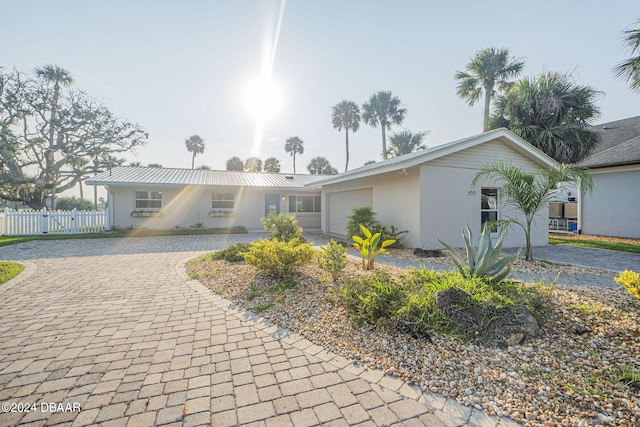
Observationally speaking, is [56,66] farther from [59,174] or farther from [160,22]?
[160,22]

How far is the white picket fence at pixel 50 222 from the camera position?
12164mm

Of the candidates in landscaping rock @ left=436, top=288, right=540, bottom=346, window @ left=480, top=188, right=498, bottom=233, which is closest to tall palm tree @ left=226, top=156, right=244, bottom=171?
window @ left=480, top=188, right=498, bottom=233

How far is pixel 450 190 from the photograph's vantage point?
8.53m

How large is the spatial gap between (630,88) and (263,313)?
1219cm

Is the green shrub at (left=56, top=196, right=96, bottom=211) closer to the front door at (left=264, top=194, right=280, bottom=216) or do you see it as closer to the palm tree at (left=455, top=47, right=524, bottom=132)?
the front door at (left=264, top=194, right=280, bottom=216)

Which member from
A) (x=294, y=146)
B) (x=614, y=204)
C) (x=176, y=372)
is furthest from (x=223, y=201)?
(x=294, y=146)

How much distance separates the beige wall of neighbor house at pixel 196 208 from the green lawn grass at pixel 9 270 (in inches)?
307

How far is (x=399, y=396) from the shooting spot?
84.7 inches

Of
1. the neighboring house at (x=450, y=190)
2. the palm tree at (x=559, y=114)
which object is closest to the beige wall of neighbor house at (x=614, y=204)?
the palm tree at (x=559, y=114)

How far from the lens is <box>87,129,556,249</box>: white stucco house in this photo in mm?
8359

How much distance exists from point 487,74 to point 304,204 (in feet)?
→ 43.5

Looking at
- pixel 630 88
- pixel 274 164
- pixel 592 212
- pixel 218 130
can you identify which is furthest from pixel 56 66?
pixel 592 212

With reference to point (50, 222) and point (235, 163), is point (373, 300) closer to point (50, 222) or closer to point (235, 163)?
point (50, 222)

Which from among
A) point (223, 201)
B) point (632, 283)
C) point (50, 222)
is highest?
point (223, 201)
